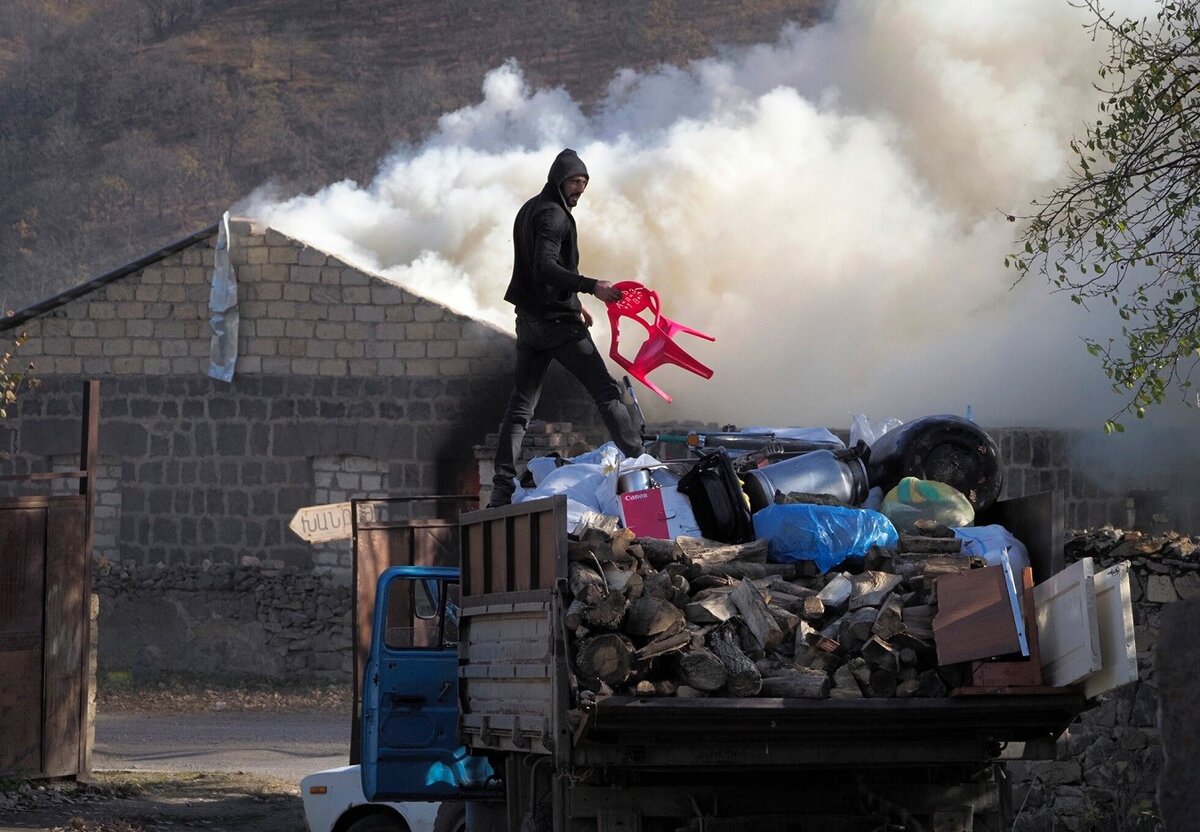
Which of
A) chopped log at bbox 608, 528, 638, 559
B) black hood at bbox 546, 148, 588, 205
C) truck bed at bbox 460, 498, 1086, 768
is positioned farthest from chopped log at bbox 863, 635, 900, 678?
black hood at bbox 546, 148, 588, 205

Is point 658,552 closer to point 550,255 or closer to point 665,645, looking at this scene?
point 665,645

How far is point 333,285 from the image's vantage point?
1991 centimetres

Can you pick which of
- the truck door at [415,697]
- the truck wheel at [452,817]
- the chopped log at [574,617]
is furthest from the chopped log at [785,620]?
the truck wheel at [452,817]

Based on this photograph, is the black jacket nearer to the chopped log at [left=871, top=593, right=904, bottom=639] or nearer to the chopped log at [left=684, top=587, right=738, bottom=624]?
the chopped log at [left=684, top=587, right=738, bottom=624]

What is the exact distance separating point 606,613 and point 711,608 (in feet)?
1.49

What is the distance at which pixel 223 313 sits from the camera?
65.1 ft

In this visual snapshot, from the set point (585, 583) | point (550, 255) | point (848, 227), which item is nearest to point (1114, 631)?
point (585, 583)

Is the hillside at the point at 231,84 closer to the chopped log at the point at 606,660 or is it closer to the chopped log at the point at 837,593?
the chopped log at the point at 837,593

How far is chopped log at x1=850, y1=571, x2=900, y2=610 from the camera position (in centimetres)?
688

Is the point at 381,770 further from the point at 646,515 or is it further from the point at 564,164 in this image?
the point at 564,164

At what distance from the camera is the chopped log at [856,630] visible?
667 cm

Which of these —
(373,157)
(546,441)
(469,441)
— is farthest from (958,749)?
(373,157)

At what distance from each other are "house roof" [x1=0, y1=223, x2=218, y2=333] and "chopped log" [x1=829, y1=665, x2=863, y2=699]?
1456 cm

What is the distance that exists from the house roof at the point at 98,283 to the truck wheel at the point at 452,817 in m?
12.1
